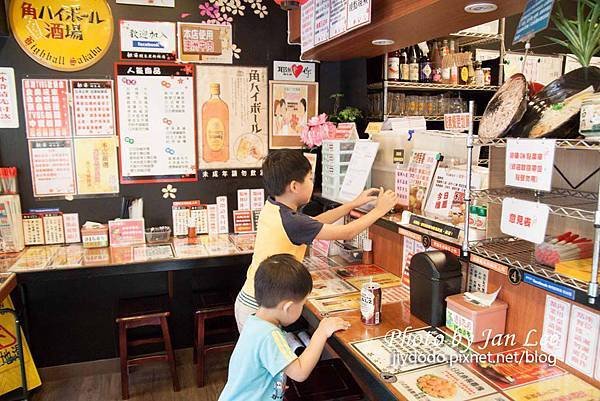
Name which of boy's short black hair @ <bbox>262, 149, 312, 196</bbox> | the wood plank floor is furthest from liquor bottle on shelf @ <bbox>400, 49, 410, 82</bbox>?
the wood plank floor

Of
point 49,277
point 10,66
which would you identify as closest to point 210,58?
point 10,66

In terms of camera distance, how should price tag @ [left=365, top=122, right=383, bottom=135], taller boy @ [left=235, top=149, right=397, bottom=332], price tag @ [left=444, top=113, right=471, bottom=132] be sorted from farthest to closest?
price tag @ [left=365, top=122, right=383, bottom=135] < taller boy @ [left=235, top=149, right=397, bottom=332] < price tag @ [left=444, top=113, right=471, bottom=132]

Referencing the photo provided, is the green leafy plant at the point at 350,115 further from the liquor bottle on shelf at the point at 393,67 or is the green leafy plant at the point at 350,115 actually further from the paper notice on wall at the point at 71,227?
Answer: the paper notice on wall at the point at 71,227

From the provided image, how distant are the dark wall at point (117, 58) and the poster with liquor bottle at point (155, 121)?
107 millimetres

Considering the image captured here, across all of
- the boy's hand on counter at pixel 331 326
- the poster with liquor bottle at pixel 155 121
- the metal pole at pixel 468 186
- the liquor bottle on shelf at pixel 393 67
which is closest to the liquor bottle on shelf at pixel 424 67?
the liquor bottle on shelf at pixel 393 67

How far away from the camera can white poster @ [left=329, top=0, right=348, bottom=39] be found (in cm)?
224

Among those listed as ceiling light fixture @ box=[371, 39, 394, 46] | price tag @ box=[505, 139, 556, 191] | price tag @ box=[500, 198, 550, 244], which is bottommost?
price tag @ box=[500, 198, 550, 244]

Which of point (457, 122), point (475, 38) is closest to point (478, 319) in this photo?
point (457, 122)

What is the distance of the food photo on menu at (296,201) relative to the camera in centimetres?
149

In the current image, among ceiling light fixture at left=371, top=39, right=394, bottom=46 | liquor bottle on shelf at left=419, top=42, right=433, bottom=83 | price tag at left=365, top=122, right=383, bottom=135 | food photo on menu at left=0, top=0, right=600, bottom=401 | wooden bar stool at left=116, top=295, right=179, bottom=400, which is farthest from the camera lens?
liquor bottle on shelf at left=419, top=42, right=433, bottom=83

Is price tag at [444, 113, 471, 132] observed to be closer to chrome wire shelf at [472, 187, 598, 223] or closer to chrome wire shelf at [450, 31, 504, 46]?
chrome wire shelf at [472, 187, 598, 223]

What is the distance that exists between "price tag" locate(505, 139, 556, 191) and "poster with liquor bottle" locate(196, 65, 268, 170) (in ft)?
7.40

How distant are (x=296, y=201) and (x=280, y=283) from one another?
67cm

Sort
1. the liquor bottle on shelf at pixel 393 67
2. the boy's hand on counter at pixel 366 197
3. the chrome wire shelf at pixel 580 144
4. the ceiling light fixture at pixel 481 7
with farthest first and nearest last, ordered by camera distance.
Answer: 1. the liquor bottle on shelf at pixel 393 67
2. the boy's hand on counter at pixel 366 197
3. the ceiling light fixture at pixel 481 7
4. the chrome wire shelf at pixel 580 144
